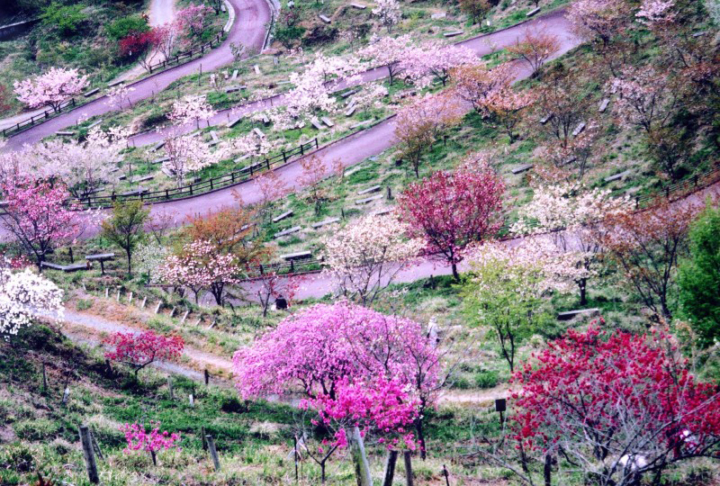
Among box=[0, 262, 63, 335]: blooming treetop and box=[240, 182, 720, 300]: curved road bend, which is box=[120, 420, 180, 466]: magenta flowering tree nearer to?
box=[0, 262, 63, 335]: blooming treetop

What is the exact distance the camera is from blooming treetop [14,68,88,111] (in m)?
73.4

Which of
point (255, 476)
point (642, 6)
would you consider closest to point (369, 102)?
point (642, 6)

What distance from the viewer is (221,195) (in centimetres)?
5378

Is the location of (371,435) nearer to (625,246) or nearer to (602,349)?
(602,349)

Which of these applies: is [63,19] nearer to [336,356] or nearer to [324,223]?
[324,223]

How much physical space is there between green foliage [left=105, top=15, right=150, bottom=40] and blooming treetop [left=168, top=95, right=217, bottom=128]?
22487 millimetres

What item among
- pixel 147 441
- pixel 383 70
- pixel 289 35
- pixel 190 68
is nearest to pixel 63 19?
pixel 190 68

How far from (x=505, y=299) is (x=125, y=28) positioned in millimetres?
73590

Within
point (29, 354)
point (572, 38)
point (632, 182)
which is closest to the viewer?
point (29, 354)

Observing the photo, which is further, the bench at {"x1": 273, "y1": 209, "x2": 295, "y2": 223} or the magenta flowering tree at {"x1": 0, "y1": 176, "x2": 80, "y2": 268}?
the bench at {"x1": 273, "y1": 209, "x2": 295, "y2": 223}

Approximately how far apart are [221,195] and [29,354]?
2677 cm

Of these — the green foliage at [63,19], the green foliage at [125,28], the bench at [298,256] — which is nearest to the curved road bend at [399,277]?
the bench at [298,256]

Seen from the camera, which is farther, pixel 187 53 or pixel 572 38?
pixel 187 53

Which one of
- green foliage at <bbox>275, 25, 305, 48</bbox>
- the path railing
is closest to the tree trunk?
the path railing
